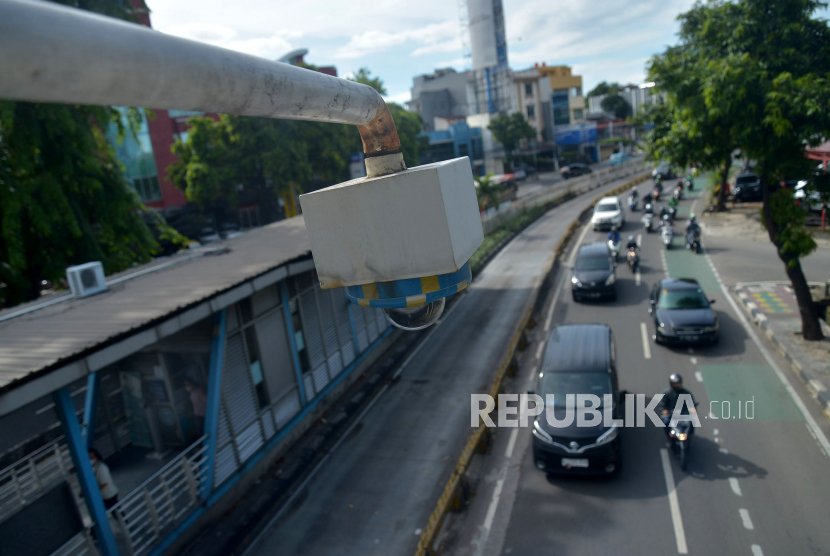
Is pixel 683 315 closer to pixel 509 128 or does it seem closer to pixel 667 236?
pixel 667 236

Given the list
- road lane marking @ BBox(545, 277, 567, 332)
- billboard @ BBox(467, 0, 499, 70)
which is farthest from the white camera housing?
billboard @ BBox(467, 0, 499, 70)

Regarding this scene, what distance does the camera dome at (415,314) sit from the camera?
1.92 meters

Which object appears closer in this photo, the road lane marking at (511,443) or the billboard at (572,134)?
the road lane marking at (511,443)

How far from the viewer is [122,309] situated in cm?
863

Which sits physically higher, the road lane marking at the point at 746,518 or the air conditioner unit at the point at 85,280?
the air conditioner unit at the point at 85,280

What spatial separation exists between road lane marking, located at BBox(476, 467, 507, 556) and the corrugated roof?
5765 millimetres

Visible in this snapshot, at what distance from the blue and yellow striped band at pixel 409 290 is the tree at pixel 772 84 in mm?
11415

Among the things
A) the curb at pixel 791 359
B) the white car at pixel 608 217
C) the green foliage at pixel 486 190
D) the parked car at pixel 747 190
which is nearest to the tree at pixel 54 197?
the curb at pixel 791 359

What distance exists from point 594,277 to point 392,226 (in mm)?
18348

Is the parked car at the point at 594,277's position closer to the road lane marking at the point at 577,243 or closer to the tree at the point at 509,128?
the road lane marking at the point at 577,243

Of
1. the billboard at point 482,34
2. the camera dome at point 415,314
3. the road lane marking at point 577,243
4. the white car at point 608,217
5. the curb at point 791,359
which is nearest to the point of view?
the camera dome at point 415,314

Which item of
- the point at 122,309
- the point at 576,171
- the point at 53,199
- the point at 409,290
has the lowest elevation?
the point at 576,171

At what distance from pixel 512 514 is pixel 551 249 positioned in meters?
20.4

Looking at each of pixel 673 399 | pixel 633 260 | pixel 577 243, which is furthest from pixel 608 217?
pixel 673 399
